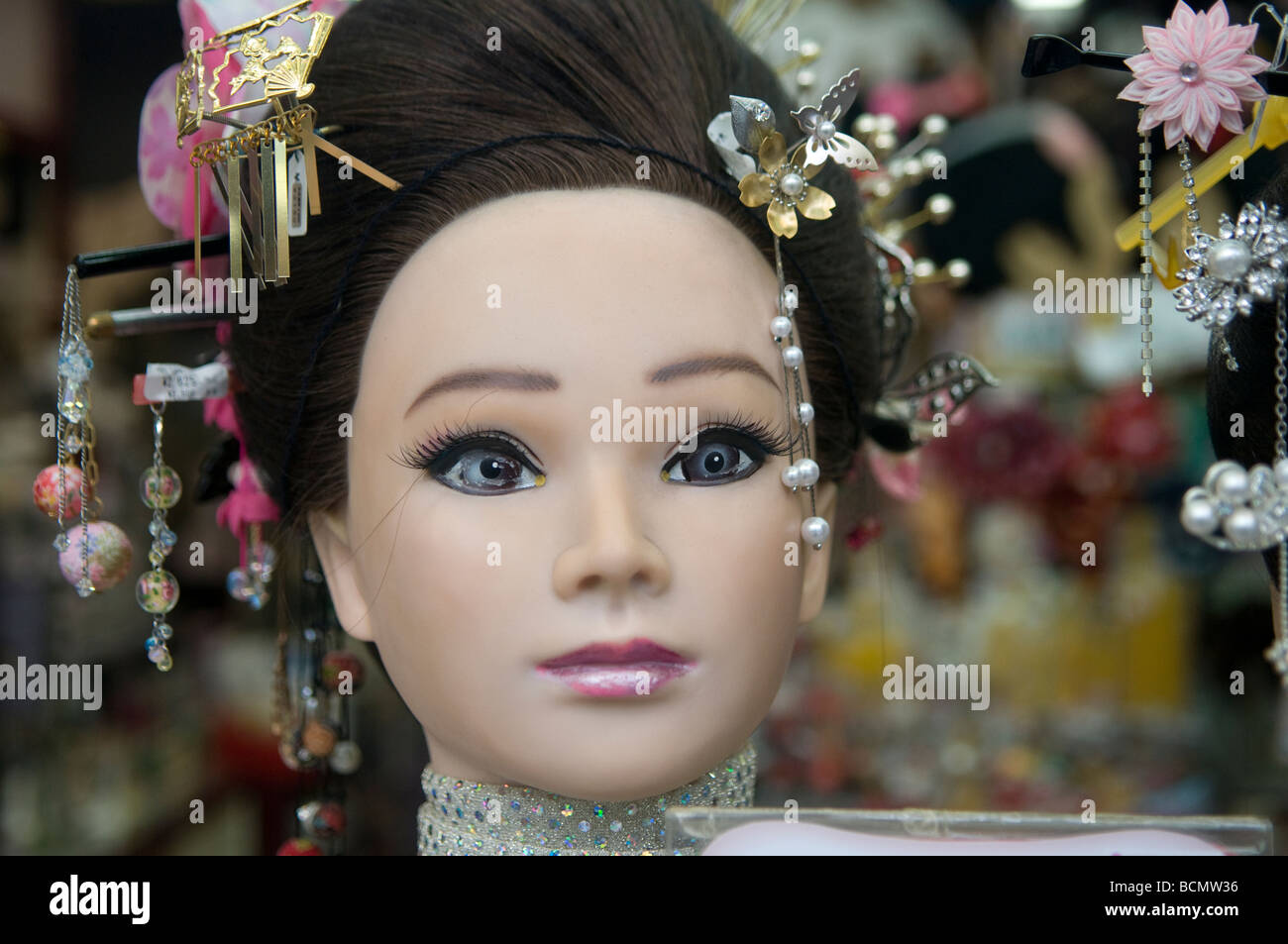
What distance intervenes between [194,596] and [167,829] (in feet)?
1.91

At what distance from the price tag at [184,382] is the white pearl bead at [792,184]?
86cm

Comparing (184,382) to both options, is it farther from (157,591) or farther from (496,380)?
(496,380)

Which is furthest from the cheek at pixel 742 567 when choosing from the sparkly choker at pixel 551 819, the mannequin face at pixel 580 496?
the sparkly choker at pixel 551 819

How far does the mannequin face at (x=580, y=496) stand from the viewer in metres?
1.37

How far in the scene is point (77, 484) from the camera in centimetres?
159

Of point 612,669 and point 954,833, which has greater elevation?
point 612,669

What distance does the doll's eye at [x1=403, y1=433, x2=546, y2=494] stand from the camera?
1.42 metres

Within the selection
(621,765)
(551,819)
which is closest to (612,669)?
(621,765)

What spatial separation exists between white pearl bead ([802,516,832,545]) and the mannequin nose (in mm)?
215

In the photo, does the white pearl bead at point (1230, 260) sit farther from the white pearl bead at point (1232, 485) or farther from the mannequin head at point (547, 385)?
the mannequin head at point (547, 385)

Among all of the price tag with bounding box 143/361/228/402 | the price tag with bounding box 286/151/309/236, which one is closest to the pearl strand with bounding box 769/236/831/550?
the price tag with bounding box 286/151/309/236

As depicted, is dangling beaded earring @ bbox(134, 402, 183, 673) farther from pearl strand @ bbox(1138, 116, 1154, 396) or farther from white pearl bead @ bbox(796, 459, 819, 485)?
pearl strand @ bbox(1138, 116, 1154, 396)

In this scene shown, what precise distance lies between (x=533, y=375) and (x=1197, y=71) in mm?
788
